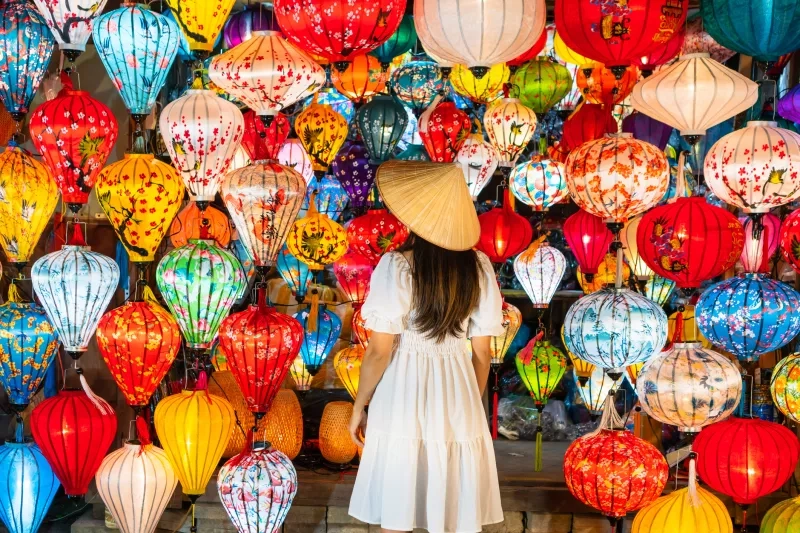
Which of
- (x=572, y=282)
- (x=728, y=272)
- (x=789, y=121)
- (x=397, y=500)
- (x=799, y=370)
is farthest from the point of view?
(x=572, y=282)

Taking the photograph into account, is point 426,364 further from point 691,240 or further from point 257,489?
point 691,240

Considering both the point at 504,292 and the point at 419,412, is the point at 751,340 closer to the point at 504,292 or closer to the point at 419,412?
the point at 419,412

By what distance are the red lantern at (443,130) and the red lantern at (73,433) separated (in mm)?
1581

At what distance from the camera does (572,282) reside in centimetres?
553

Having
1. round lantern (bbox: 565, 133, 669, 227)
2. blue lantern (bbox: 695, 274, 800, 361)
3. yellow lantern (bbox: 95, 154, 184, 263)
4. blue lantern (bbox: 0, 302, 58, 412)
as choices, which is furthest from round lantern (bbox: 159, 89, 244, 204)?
blue lantern (bbox: 695, 274, 800, 361)

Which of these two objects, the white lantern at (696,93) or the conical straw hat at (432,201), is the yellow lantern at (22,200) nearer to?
the conical straw hat at (432,201)

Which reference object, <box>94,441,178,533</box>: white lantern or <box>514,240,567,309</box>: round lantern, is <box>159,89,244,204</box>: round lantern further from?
<box>514,240,567,309</box>: round lantern

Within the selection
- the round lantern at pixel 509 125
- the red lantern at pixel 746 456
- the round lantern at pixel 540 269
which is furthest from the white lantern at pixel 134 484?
the red lantern at pixel 746 456

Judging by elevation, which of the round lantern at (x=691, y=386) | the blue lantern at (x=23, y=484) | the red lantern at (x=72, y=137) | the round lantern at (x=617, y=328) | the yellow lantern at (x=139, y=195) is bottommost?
the blue lantern at (x=23, y=484)

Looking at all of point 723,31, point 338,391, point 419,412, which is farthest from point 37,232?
point 723,31

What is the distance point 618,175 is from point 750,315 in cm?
67

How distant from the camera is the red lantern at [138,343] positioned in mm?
3436

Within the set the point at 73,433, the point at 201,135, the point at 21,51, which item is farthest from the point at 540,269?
the point at 21,51

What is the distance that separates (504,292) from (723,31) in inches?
94.8
